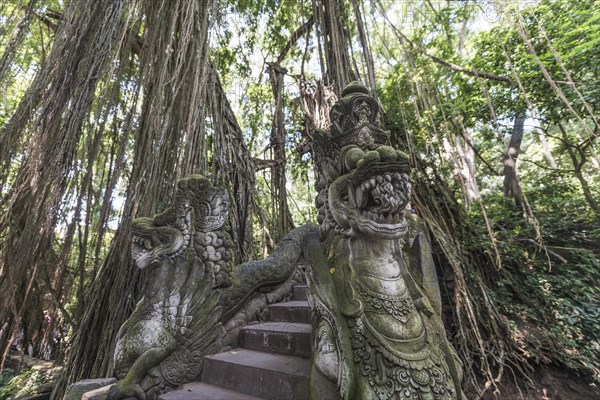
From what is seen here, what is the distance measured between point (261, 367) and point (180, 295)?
72cm

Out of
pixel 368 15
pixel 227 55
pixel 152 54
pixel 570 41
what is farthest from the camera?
pixel 227 55

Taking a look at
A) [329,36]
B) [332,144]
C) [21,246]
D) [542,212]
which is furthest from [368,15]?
[542,212]

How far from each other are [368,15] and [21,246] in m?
3.93

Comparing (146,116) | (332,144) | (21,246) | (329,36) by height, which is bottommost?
(21,246)

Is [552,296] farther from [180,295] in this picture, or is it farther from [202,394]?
[180,295]

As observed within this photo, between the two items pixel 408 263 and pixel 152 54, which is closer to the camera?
pixel 408 263

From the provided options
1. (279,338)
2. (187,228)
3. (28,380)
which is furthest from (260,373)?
(28,380)

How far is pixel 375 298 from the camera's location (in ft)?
4.51

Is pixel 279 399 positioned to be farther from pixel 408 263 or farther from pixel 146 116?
pixel 146 116

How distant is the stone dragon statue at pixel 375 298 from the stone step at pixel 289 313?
2.97ft

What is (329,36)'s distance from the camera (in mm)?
3359

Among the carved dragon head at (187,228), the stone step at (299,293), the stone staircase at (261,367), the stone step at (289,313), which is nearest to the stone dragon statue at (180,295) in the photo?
the carved dragon head at (187,228)

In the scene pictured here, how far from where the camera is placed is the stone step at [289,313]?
7.49 feet

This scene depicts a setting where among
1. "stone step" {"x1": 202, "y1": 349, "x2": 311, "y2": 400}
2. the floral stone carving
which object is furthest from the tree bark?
the floral stone carving
